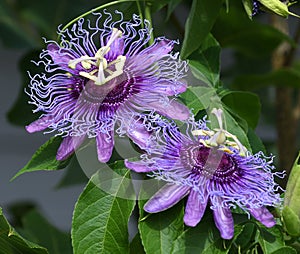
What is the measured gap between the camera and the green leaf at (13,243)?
83cm

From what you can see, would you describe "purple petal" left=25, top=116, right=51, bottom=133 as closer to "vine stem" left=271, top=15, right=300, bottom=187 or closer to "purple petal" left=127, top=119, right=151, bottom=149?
"purple petal" left=127, top=119, right=151, bottom=149

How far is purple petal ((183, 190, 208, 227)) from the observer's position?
769 mm

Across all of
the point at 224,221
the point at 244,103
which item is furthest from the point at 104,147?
the point at 244,103

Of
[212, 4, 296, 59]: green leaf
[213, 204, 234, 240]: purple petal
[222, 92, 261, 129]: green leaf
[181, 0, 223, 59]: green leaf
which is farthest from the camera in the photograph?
[212, 4, 296, 59]: green leaf

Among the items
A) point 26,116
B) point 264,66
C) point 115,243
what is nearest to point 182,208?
point 115,243

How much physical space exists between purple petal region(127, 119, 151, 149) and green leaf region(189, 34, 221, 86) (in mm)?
177

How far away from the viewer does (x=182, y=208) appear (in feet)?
2.62

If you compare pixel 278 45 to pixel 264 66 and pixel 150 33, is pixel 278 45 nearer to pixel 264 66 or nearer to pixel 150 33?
pixel 264 66

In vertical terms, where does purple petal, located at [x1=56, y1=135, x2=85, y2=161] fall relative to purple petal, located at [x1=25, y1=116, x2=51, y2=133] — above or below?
below

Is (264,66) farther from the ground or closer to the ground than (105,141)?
closer to the ground

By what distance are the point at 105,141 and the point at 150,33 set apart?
0.14 m

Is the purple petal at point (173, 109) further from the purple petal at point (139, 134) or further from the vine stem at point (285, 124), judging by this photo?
the vine stem at point (285, 124)

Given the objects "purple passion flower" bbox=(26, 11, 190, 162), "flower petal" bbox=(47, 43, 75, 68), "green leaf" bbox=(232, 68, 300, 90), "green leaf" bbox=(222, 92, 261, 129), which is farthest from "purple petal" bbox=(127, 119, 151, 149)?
"green leaf" bbox=(232, 68, 300, 90)

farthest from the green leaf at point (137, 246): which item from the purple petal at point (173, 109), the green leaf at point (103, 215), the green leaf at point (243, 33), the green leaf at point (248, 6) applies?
the green leaf at point (243, 33)
